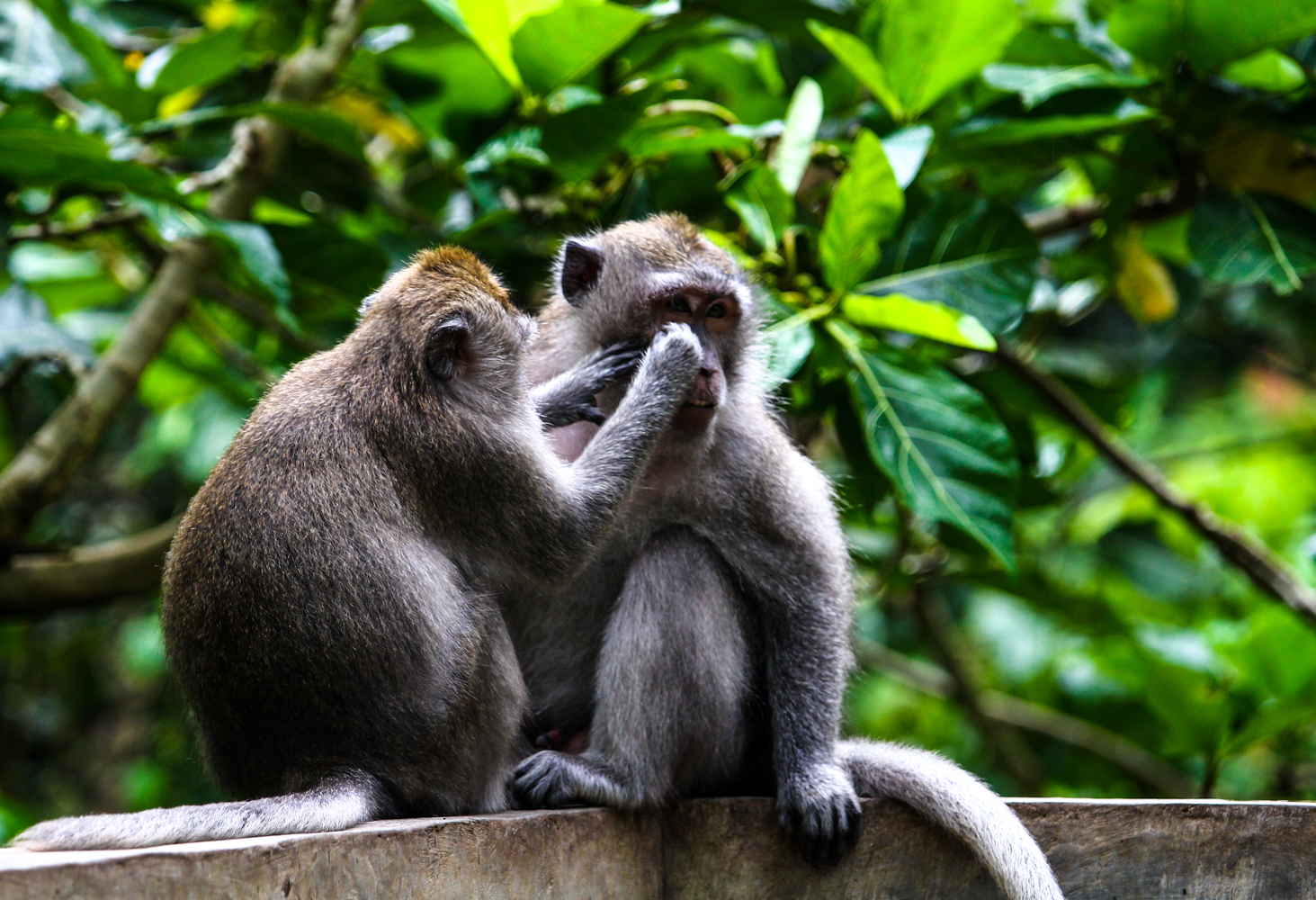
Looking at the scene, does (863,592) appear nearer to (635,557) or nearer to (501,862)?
(635,557)

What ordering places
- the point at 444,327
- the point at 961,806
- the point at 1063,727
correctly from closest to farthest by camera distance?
1. the point at 444,327
2. the point at 961,806
3. the point at 1063,727

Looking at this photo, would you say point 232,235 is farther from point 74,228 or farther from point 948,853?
point 948,853

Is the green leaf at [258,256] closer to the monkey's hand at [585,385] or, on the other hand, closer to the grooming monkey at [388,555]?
the grooming monkey at [388,555]

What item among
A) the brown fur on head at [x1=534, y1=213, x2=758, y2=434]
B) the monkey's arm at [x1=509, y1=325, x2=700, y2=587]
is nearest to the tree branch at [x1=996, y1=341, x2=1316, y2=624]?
the brown fur on head at [x1=534, y1=213, x2=758, y2=434]

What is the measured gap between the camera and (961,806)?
9.62 ft

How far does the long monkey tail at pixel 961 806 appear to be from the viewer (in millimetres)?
2791

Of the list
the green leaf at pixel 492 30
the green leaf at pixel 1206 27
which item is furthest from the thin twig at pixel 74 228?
the green leaf at pixel 1206 27

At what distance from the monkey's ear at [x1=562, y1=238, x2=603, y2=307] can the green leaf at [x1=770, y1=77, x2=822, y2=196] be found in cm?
61

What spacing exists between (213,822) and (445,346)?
1186mm

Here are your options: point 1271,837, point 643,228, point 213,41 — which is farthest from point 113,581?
point 1271,837

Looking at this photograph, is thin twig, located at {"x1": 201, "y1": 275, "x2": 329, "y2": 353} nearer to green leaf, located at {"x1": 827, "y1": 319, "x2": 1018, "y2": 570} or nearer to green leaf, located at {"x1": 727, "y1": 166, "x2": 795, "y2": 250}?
green leaf, located at {"x1": 727, "y1": 166, "x2": 795, "y2": 250}

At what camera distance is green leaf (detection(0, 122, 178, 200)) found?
3.35 m

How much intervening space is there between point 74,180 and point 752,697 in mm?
2611

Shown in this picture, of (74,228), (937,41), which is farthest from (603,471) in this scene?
(74,228)
